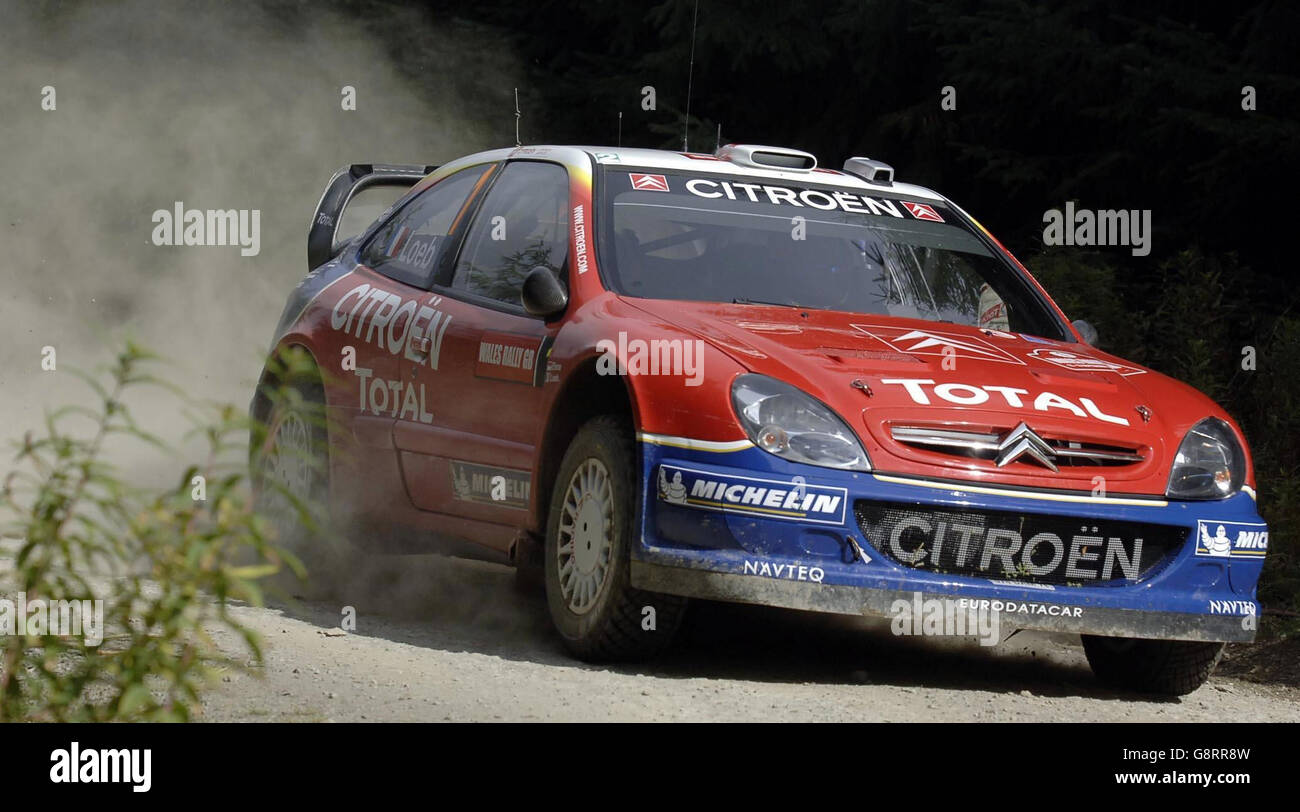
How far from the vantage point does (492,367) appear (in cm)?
692

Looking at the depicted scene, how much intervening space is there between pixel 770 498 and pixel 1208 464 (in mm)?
1517

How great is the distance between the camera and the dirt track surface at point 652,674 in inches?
204

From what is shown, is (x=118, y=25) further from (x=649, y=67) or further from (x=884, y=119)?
(x=884, y=119)

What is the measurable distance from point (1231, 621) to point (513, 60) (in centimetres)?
1399

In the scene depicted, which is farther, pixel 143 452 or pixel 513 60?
pixel 513 60

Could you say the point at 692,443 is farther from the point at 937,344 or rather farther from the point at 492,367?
the point at 492,367

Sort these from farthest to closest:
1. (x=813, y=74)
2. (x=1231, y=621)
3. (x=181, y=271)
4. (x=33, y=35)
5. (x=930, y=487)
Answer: (x=33, y=35) < (x=181, y=271) < (x=813, y=74) < (x=1231, y=621) < (x=930, y=487)

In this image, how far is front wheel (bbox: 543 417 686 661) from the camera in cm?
592

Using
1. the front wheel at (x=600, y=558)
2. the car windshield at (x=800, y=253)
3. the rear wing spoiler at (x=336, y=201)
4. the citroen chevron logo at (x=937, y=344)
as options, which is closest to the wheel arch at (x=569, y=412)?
the front wheel at (x=600, y=558)

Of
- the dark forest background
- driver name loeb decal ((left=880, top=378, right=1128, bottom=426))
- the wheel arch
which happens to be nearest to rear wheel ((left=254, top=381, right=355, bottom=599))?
the wheel arch

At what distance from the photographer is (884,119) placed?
48.3 ft

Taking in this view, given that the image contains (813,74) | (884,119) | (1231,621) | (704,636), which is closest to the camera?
(1231,621)

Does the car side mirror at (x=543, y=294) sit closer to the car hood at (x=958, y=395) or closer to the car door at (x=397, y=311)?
the car hood at (x=958, y=395)

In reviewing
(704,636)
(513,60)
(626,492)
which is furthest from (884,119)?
(626,492)
